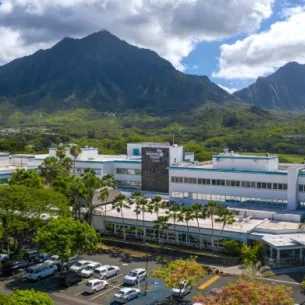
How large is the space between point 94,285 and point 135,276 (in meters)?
4.24

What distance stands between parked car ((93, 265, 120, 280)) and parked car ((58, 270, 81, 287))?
183 centimetres

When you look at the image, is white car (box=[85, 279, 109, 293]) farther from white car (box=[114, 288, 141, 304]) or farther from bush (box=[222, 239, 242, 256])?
bush (box=[222, 239, 242, 256])

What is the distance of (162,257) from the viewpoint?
4919 centimetres

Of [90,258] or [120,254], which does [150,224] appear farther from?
[90,258]

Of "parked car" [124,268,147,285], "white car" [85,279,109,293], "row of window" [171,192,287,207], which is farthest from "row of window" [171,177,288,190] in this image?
"white car" [85,279,109,293]

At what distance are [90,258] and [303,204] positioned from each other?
2951 centimetres

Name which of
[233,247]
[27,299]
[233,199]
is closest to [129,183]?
[233,199]

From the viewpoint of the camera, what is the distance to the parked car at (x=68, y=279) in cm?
4061

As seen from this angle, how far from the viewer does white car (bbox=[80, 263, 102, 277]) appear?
4272cm

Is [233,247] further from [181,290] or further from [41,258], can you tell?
[41,258]

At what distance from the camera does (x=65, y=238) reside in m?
40.8

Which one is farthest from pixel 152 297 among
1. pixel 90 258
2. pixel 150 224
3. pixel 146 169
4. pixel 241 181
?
pixel 146 169

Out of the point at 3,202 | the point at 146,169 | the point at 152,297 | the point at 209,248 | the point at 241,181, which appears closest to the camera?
the point at 152,297

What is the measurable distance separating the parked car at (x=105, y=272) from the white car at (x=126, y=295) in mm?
5327
